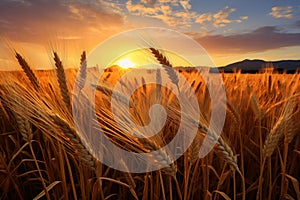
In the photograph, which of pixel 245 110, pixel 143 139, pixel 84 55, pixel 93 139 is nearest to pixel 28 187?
pixel 93 139

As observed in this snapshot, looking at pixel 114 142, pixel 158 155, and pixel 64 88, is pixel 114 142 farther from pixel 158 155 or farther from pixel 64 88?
pixel 158 155

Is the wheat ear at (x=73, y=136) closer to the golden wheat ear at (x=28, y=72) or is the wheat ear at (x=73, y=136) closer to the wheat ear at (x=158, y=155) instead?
the wheat ear at (x=158, y=155)

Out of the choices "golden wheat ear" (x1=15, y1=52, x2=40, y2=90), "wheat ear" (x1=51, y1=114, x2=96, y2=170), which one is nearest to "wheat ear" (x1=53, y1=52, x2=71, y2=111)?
"golden wheat ear" (x1=15, y1=52, x2=40, y2=90)

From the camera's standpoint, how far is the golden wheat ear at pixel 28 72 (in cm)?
117

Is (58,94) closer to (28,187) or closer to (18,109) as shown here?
(18,109)

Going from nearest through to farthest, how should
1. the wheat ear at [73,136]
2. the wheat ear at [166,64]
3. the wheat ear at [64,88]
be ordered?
the wheat ear at [73,136] → the wheat ear at [64,88] → the wheat ear at [166,64]

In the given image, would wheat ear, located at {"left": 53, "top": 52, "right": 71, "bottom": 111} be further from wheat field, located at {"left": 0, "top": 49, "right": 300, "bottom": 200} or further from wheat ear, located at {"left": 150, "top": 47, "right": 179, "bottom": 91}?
wheat ear, located at {"left": 150, "top": 47, "right": 179, "bottom": 91}

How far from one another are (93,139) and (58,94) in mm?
285

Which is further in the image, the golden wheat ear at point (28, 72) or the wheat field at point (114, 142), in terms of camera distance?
the golden wheat ear at point (28, 72)

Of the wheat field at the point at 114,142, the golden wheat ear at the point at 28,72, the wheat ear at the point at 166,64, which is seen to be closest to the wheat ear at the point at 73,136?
the wheat field at the point at 114,142

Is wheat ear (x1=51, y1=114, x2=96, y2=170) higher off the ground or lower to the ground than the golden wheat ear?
lower

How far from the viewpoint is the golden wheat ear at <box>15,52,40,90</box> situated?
3.84 ft

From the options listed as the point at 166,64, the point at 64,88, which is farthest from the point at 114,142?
the point at 166,64

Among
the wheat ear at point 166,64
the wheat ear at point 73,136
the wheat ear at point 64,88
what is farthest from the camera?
the wheat ear at point 166,64
